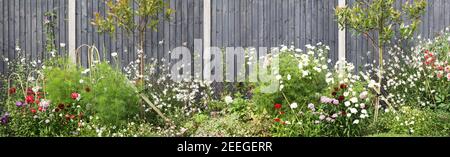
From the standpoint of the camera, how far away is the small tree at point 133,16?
8.21 metres

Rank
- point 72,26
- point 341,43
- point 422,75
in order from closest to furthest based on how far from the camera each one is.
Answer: point 422,75 < point 341,43 < point 72,26

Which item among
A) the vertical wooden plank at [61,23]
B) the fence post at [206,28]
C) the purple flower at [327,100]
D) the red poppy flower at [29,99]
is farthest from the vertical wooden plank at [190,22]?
the purple flower at [327,100]

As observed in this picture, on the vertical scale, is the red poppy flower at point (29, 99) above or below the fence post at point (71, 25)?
below

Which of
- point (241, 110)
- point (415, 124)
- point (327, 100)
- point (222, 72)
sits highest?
point (222, 72)

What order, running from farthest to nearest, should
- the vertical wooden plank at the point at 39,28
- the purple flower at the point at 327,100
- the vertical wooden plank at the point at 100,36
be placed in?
1. the vertical wooden plank at the point at 39,28
2. the vertical wooden plank at the point at 100,36
3. the purple flower at the point at 327,100

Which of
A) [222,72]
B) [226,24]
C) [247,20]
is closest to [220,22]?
[226,24]

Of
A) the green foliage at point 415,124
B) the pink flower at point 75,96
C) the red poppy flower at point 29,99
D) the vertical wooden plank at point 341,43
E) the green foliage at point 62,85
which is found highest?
the vertical wooden plank at point 341,43

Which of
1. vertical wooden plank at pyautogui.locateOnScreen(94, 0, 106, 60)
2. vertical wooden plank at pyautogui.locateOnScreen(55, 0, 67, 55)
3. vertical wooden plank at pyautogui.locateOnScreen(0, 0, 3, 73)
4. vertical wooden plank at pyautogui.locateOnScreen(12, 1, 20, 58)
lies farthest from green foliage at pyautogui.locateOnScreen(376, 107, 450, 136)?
vertical wooden plank at pyautogui.locateOnScreen(0, 0, 3, 73)

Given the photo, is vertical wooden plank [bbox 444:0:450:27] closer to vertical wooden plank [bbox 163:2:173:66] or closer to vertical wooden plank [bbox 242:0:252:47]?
vertical wooden plank [bbox 242:0:252:47]

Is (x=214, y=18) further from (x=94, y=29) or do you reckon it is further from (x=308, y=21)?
(x=94, y=29)

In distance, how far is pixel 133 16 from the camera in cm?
856

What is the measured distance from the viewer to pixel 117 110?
6.84 m

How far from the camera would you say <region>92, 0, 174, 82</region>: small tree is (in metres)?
8.21

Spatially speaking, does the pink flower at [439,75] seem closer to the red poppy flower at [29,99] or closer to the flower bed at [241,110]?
the flower bed at [241,110]
